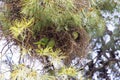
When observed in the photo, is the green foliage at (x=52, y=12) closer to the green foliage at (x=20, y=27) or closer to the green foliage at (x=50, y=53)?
the green foliage at (x=20, y=27)

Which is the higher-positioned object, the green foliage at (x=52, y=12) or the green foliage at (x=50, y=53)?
the green foliage at (x=52, y=12)

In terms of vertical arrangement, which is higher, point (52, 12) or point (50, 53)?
point (52, 12)

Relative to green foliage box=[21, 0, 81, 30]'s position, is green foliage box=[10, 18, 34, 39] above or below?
below

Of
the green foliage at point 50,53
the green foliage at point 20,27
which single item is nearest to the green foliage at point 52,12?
the green foliage at point 20,27

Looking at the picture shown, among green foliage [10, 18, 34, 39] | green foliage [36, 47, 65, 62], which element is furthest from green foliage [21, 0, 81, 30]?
green foliage [36, 47, 65, 62]

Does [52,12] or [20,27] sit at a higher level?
[52,12]

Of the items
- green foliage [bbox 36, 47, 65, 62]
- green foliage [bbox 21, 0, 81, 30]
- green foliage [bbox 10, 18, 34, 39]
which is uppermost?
green foliage [bbox 21, 0, 81, 30]

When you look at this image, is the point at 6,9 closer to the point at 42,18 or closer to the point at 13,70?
the point at 42,18

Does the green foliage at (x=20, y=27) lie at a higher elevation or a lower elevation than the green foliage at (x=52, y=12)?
lower

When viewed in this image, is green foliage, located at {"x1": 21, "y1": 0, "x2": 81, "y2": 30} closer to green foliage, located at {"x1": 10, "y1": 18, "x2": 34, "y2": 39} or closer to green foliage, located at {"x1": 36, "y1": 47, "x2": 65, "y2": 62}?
green foliage, located at {"x1": 10, "y1": 18, "x2": 34, "y2": 39}

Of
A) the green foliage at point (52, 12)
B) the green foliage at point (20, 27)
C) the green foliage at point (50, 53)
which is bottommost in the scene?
the green foliage at point (50, 53)

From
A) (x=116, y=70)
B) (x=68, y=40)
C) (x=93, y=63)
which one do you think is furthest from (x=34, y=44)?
(x=116, y=70)
